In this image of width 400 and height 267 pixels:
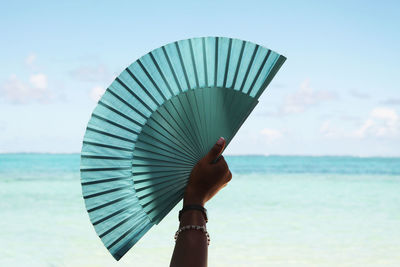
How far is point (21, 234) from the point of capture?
4.75 m

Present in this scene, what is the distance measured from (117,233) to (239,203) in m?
6.15

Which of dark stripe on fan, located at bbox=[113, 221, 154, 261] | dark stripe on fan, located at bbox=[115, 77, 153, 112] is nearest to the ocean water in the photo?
dark stripe on fan, located at bbox=[113, 221, 154, 261]

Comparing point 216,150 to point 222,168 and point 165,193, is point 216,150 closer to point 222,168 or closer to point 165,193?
point 222,168

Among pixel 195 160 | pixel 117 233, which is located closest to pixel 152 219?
pixel 117 233

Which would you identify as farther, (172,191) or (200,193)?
(172,191)

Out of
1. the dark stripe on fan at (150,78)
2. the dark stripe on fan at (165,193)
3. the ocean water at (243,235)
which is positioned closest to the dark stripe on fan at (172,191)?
the dark stripe on fan at (165,193)

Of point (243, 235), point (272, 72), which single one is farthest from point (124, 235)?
point (243, 235)

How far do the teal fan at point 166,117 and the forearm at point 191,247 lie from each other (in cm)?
21

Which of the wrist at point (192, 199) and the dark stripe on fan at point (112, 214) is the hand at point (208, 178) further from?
the dark stripe on fan at point (112, 214)

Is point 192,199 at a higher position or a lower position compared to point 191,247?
higher

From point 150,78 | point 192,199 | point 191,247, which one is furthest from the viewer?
point 150,78

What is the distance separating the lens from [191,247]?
0.87m

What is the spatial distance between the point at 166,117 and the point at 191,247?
374mm

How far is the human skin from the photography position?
87 centimetres
